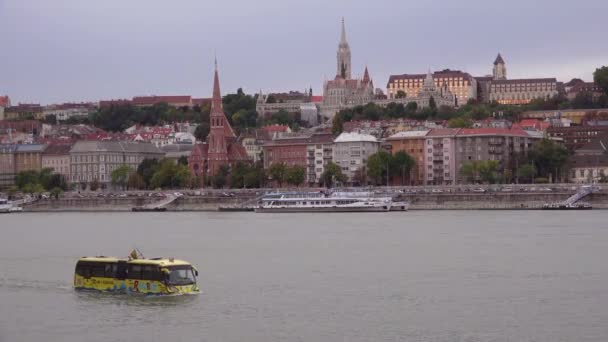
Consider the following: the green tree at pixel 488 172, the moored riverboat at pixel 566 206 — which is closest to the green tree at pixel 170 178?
the green tree at pixel 488 172

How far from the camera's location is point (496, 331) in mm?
21797

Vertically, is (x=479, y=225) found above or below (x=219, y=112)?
below

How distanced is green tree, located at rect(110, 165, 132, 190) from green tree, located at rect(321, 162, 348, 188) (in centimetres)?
1688

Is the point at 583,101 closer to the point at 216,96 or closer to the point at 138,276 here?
the point at 216,96

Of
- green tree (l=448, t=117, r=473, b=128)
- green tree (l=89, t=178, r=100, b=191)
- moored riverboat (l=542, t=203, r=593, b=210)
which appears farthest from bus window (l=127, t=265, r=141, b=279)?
green tree (l=89, t=178, r=100, b=191)

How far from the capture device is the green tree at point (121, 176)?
106m

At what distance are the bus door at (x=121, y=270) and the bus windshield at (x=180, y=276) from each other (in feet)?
3.83

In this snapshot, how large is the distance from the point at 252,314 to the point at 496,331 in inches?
182

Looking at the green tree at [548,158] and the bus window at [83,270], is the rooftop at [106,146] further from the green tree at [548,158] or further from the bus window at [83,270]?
the bus window at [83,270]

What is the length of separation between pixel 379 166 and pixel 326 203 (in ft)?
66.1

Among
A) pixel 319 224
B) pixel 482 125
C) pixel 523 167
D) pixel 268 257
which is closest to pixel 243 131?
pixel 482 125

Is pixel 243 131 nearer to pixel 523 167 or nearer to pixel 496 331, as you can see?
pixel 523 167

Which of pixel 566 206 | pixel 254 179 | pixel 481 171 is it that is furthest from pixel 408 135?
pixel 566 206

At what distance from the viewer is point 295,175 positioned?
94688 millimetres
